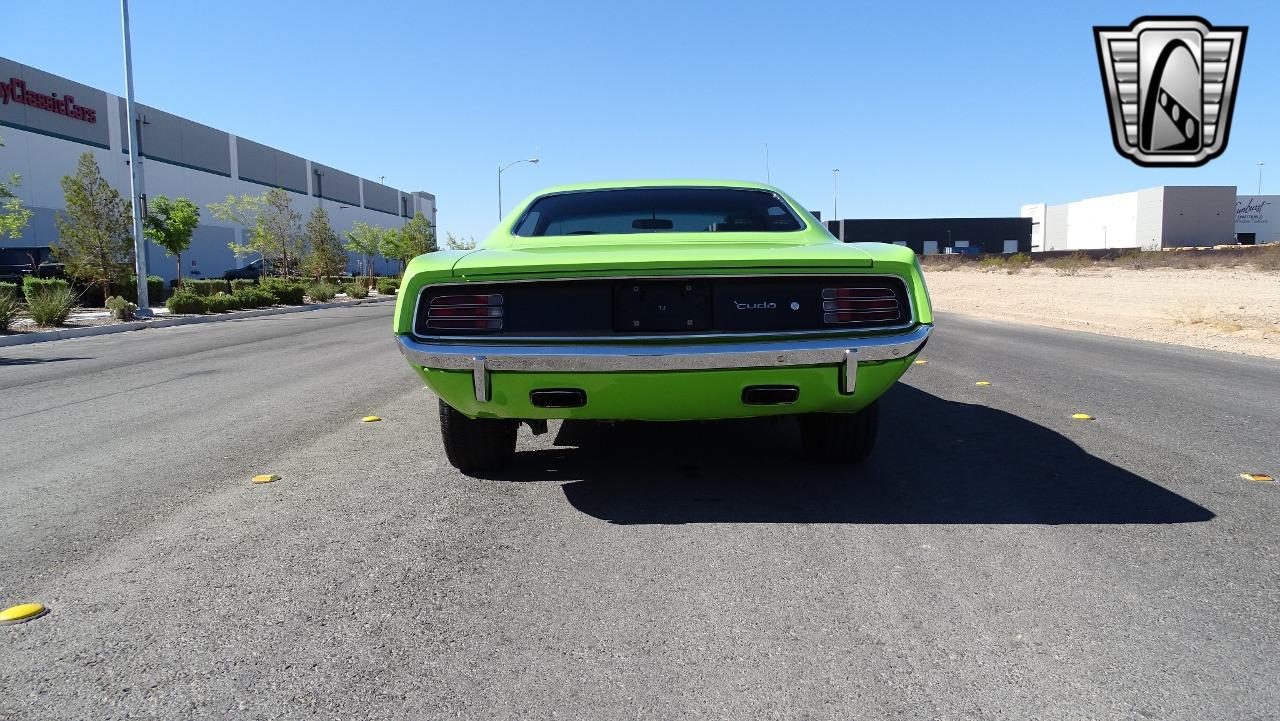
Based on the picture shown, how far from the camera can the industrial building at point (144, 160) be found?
3706 cm

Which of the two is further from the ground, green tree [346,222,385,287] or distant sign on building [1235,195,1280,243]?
distant sign on building [1235,195,1280,243]

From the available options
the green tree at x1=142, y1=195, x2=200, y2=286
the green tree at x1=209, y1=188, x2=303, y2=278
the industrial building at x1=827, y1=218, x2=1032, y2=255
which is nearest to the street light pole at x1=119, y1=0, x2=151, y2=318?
the green tree at x1=142, y1=195, x2=200, y2=286

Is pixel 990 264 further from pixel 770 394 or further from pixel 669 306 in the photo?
pixel 669 306

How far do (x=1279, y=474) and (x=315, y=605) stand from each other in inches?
169

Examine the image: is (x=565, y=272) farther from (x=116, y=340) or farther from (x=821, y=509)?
(x=116, y=340)

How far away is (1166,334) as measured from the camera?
13484 mm

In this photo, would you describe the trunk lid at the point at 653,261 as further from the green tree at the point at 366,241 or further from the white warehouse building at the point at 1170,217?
the white warehouse building at the point at 1170,217

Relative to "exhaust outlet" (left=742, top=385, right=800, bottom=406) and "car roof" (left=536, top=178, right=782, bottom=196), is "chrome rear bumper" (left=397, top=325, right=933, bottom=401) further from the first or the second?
"car roof" (left=536, top=178, right=782, bottom=196)

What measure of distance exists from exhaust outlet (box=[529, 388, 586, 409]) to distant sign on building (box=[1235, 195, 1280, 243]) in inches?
4106

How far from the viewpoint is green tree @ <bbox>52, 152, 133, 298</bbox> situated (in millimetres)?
25031

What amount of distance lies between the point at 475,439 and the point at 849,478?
1761 mm

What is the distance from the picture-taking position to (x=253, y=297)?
27.6 metres

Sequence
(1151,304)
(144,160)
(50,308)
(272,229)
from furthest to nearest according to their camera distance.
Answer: (144,160) < (272,229) < (1151,304) < (50,308)

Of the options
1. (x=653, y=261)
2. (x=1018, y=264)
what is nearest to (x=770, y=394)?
(x=653, y=261)
